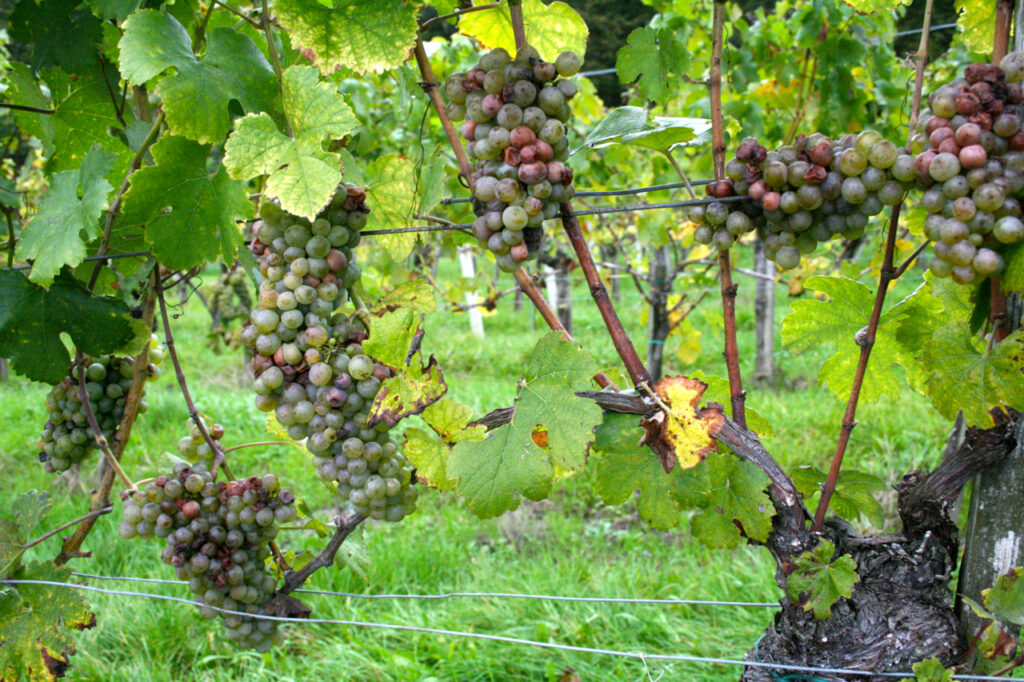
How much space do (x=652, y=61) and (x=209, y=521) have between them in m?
1.34

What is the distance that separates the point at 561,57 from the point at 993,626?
1.13 meters

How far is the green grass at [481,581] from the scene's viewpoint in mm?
2369

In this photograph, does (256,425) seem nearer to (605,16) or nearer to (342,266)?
(342,266)

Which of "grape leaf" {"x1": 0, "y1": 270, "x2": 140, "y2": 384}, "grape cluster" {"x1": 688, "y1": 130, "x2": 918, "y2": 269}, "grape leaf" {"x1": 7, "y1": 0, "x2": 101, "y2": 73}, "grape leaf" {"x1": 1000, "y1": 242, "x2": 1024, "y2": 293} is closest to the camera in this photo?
"grape leaf" {"x1": 1000, "y1": 242, "x2": 1024, "y2": 293}

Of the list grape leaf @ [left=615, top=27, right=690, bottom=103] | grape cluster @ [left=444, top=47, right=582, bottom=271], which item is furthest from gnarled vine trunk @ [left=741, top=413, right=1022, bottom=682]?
grape leaf @ [left=615, top=27, right=690, bottom=103]

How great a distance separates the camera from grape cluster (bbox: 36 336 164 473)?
162 centimetres

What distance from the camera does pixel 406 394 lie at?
42.5 inches

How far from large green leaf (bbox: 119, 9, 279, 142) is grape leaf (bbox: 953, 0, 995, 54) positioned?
1.17 m

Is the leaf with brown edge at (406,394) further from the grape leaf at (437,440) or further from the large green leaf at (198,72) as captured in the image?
the large green leaf at (198,72)

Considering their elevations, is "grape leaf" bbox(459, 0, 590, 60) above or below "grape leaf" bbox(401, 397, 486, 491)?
above

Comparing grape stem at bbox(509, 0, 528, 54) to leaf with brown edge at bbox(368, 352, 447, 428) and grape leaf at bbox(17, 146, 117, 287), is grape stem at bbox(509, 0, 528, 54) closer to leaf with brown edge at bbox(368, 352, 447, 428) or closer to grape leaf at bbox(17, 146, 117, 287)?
leaf with brown edge at bbox(368, 352, 447, 428)

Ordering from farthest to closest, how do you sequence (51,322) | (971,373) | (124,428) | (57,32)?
(124,428) < (57,32) < (51,322) < (971,373)

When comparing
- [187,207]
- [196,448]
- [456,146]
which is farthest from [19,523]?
[456,146]

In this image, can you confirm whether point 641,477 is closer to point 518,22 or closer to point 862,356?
point 862,356
